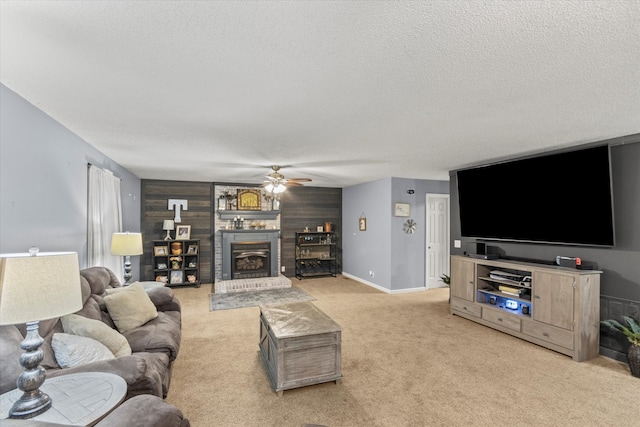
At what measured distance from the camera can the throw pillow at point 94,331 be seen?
7.27ft

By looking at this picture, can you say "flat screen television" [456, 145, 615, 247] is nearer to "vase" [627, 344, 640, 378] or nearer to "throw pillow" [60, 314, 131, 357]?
"vase" [627, 344, 640, 378]

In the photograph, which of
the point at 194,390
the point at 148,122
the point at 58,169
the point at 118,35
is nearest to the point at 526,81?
the point at 118,35

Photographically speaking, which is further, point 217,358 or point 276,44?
point 217,358

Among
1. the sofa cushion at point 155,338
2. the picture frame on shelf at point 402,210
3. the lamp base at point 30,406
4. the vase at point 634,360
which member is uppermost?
the picture frame on shelf at point 402,210

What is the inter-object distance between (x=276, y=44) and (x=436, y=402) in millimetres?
2886

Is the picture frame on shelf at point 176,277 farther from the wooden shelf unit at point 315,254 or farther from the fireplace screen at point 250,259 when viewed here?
the wooden shelf unit at point 315,254

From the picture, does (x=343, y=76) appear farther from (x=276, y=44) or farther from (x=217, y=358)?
(x=217, y=358)

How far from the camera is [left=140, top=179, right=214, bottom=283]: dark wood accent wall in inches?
268

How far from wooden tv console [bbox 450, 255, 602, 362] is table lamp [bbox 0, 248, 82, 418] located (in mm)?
4460

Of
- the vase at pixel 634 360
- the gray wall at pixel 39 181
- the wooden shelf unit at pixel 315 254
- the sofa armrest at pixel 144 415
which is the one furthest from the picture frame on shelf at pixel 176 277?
the vase at pixel 634 360

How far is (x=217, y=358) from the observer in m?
3.36

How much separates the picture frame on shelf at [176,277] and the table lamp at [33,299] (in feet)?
18.4

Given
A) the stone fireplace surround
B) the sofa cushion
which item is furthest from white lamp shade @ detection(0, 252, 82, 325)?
the stone fireplace surround

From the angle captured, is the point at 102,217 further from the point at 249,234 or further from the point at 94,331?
the point at 249,234
